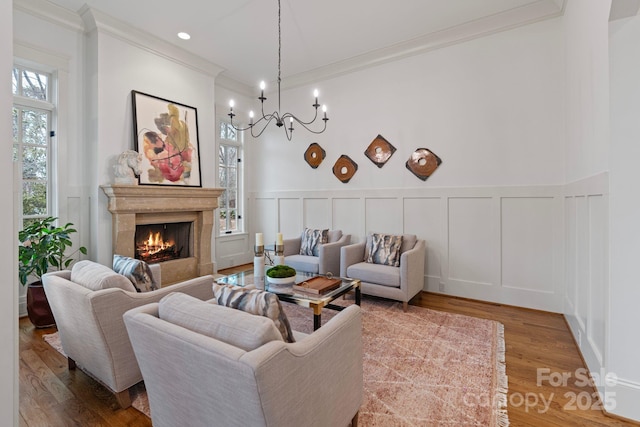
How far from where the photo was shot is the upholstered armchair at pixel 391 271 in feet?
11.0

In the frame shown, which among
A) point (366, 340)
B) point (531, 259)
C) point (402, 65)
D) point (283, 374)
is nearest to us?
point (283, 374)

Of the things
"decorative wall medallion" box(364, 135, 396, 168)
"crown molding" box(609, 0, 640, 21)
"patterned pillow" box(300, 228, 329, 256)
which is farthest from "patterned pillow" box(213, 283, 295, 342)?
"decorative wall medallion" box(364, 135, 396, 168)

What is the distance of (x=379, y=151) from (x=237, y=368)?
12.8ft

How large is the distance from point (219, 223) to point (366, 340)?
3642 mm

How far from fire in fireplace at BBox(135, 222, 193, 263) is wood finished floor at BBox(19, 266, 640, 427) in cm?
148

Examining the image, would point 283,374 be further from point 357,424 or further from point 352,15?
point 352,15

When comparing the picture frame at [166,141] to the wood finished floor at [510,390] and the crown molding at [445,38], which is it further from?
the wood finished floor at [510,390]

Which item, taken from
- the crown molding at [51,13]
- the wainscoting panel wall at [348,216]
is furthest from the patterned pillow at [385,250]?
the crown molding at [51,13]

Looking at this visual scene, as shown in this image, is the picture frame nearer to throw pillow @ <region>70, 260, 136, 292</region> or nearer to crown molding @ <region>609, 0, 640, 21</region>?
throw pillow @ <region>70, 260, 136, 292</region>

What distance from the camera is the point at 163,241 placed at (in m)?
4.60

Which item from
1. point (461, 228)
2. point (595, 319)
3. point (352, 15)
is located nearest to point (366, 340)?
point (595, 319)

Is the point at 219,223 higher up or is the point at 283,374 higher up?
the point at 219,223

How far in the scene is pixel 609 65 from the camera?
1826 millimetres

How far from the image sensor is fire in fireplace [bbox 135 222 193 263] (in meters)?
4.28
